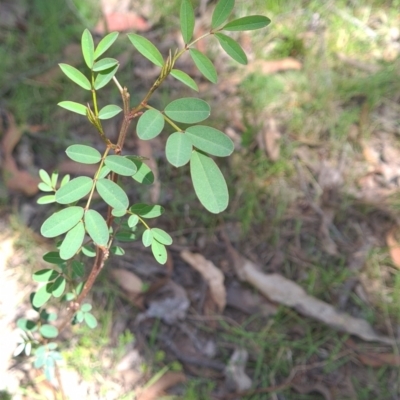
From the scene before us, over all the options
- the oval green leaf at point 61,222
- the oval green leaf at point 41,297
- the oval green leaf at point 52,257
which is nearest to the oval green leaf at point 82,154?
the oval green leaf at point 61,222

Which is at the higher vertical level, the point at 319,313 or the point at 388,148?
the point at 388,148

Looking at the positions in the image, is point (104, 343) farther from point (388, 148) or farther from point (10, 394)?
point (388, 148)

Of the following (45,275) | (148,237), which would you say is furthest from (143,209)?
(45,275)

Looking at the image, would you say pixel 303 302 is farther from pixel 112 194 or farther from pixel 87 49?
pixel 87 49

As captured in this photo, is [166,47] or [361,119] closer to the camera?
[361,119]

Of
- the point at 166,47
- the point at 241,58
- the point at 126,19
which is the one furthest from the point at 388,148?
the point at 241,58
